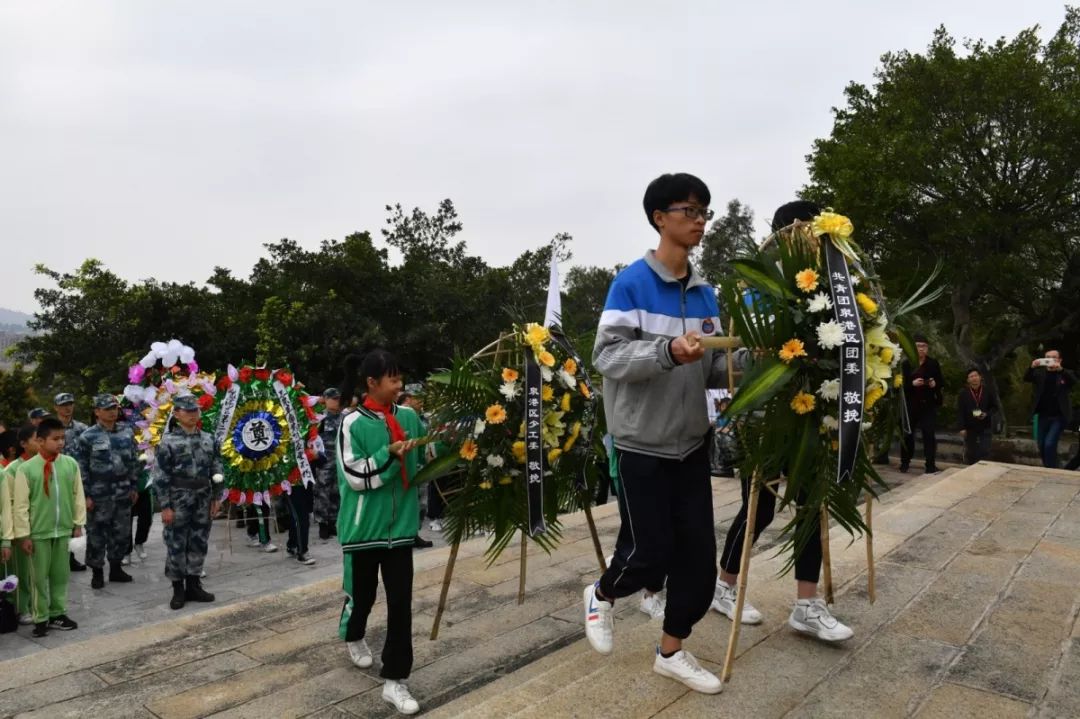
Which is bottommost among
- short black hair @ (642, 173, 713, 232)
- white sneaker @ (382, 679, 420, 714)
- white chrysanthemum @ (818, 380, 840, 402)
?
white sneaker @ (382, 679, 420, 714)

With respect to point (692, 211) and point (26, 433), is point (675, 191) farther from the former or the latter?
point (26, 433)

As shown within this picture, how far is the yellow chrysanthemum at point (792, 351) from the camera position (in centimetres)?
291

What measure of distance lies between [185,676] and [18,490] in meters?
2.81

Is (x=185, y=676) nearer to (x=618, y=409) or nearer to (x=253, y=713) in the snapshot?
(x=253, y=713)

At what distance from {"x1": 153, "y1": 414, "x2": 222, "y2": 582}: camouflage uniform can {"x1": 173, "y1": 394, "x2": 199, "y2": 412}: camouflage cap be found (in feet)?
0.64

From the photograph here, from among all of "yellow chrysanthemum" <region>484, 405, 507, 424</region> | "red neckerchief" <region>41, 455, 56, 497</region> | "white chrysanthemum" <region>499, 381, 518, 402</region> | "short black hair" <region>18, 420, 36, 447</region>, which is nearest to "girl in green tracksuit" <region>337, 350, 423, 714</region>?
"yellow chrysanthemum" <region>484, 405, 507, 424</region>

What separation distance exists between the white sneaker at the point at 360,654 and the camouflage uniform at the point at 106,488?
15.0 ft

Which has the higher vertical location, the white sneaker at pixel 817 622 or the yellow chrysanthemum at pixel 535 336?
the yellow chrysanthemum at pixel 535 336

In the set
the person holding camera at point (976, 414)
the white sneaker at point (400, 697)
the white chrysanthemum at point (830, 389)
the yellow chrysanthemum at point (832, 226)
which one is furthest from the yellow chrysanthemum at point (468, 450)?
the person holding camera at point (976, 414)

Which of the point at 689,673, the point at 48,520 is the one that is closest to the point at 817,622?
the point at 689,673

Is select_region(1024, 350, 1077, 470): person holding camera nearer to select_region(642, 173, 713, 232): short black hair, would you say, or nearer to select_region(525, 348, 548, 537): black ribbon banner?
select_region(525, 348, 548, 537): black ribbon banner

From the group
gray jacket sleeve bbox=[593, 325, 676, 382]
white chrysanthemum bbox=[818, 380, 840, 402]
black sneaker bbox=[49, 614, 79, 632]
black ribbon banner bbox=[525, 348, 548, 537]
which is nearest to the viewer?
gray jacket sleeve bbox=[593, 325, 676, 382]

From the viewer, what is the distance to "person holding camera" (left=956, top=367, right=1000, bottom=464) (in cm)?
1021

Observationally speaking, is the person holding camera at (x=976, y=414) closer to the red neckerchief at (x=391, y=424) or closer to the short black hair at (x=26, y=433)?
the red neckerchief at (x=391, y=424)
